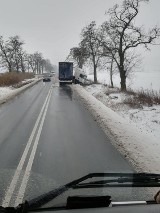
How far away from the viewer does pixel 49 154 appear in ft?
29.0

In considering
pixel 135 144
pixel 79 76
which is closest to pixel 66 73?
pixel 79 76

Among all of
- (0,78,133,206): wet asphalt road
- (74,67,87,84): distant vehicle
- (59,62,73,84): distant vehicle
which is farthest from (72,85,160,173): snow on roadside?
(74,67,87,84): distant vehicle

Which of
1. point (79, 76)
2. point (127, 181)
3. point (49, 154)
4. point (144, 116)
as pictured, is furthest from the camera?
point (79, 76)

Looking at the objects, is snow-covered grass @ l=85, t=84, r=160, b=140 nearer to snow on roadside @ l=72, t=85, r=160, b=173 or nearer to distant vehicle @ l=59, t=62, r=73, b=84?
snow on roadside @ l=72, t=85, r=160, b=173

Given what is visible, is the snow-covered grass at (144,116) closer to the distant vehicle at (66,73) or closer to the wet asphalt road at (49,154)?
the wet asphalt road at (49,154)

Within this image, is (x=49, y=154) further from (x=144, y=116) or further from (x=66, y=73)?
(x=66, y=73)

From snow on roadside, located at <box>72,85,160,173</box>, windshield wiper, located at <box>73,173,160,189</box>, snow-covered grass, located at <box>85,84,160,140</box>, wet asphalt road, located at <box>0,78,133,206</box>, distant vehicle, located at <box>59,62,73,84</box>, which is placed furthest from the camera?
distant vehicle, located at <box>59,62,73,84</box>

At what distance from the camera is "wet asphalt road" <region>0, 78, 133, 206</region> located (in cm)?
642

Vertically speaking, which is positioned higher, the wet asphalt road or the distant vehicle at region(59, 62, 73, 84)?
the distant vehicle at region(59, 62, 73, 84)

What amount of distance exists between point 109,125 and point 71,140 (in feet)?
10.4

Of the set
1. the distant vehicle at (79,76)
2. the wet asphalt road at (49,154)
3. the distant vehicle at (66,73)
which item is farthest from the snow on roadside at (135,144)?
the distant vehicle at (79,76)

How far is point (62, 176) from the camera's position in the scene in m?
6.88

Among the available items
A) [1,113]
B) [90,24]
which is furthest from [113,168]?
[90,24]

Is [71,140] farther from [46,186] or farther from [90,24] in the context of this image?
[90,24]
